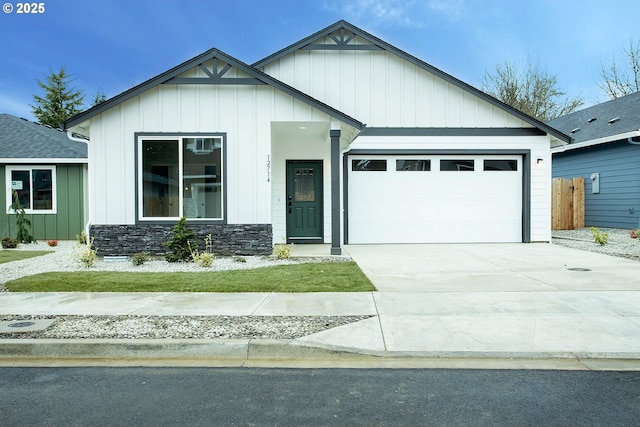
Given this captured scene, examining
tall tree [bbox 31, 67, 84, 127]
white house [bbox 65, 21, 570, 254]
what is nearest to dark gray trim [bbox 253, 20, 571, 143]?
white house [bbox 65, 21, 570, 254]

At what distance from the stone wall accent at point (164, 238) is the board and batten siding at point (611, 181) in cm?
1278

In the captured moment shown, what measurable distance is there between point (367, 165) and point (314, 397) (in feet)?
34.4

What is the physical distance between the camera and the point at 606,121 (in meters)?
17.8

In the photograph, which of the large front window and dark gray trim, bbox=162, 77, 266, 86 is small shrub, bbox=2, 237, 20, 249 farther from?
dark gray trim, bbox=162, 77, 266, 86

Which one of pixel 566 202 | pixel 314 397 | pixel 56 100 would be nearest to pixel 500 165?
pixel 566 202

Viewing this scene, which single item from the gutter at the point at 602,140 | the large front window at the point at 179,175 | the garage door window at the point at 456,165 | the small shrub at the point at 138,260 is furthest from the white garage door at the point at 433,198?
the small shrub at the point at 138,260

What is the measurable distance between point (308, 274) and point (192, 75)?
5291 mm

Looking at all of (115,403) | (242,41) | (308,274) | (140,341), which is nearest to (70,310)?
(140,341)

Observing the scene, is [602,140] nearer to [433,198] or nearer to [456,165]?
[456,165]

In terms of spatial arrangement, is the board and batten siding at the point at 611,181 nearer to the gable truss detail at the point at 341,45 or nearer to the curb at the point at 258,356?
the gable truss detail at the point at 341,45

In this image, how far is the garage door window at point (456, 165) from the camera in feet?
44.6

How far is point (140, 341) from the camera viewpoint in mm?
4559

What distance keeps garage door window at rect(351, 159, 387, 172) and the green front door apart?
3.33ft

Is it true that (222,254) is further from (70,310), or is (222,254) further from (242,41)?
(242,41)
